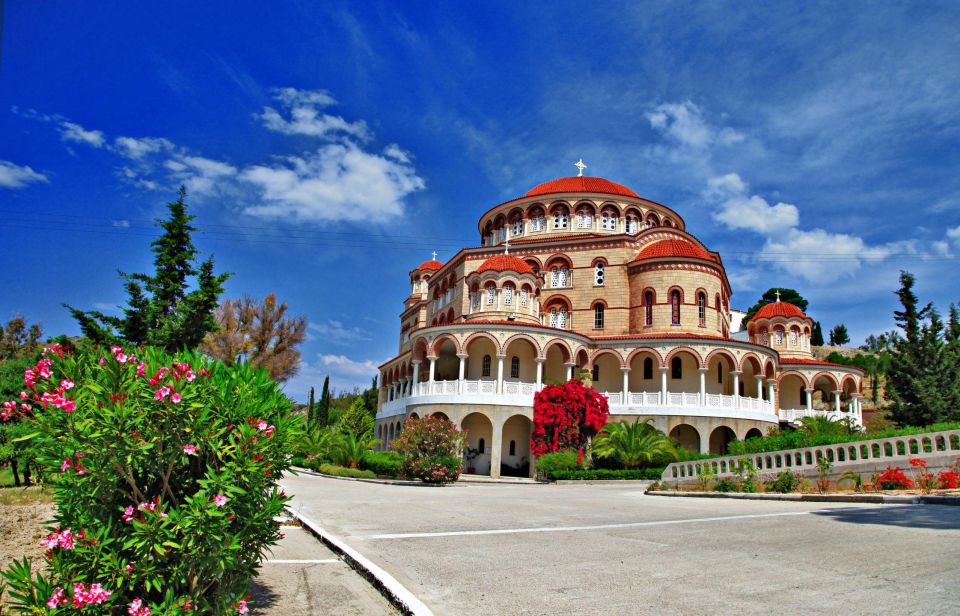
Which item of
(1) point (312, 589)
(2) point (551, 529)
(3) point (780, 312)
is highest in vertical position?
(3) point (780, 312)

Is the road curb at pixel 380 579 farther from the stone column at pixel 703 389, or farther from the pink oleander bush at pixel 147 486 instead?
the stone column at pixel 703 389

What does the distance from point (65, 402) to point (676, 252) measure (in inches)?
1362

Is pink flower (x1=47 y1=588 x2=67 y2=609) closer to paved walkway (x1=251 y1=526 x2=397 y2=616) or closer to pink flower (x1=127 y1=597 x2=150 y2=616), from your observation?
pink flower (x1=127 y1=597 x2=150 y2=616)

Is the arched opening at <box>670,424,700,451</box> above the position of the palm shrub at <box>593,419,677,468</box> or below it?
above

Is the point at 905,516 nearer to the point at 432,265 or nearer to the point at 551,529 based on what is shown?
the point at 551,529

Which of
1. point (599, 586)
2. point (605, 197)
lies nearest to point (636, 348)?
point (605, 197)

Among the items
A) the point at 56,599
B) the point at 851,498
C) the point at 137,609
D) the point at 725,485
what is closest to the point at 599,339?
the point at 725,485

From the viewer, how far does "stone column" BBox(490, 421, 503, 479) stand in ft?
100

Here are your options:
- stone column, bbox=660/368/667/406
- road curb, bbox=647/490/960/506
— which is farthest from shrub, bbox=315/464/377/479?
road curb, bbox=647/490/960/506

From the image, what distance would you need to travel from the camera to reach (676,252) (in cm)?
3609

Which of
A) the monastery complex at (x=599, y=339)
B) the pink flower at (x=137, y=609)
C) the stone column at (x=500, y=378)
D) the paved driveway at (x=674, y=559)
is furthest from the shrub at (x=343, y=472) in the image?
the pink flower at (x=137, y=609)

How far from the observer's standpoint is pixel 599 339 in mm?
34469

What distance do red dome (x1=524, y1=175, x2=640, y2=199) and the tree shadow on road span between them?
3194cm

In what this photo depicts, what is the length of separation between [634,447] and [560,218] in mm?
18395
